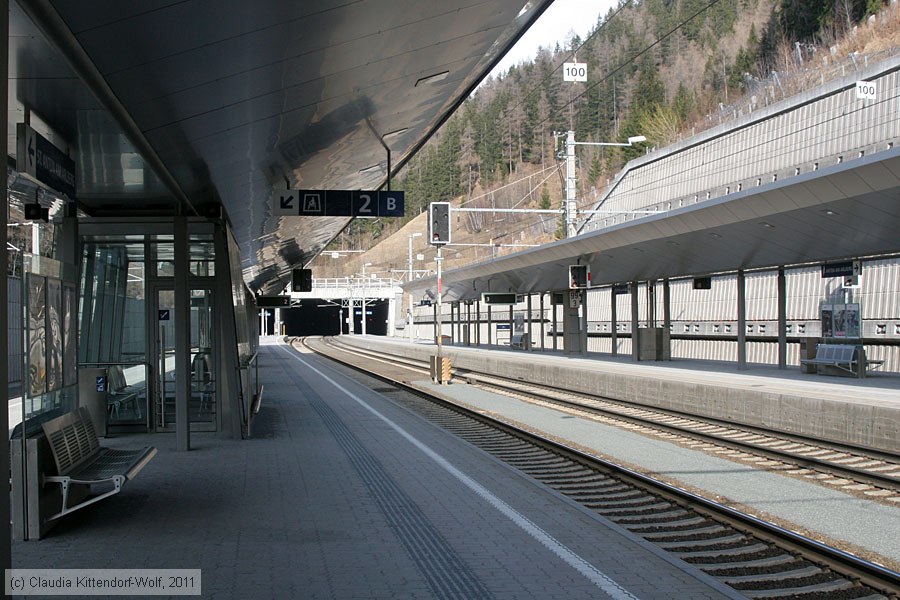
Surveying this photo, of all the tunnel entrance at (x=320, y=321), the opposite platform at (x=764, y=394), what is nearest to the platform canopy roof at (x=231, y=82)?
the opposite platform at (x=764, y=394)

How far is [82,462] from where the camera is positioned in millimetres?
7723

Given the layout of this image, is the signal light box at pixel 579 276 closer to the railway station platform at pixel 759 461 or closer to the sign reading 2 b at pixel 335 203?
the railway station platform at pixel 759 461

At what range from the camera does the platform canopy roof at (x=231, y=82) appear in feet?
16.6

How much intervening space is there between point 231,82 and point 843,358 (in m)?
17.1

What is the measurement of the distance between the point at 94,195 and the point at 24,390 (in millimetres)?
5406

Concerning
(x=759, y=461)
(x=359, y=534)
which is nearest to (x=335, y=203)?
(x=359, y=534)

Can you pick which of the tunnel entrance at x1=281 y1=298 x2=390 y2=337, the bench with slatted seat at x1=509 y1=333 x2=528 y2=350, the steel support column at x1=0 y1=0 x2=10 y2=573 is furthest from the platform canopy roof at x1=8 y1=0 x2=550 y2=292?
the tunnel entrance at x1=281 y1=298 x2=390 y2=337

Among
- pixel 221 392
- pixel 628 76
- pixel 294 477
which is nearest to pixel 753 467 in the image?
pixel 294 477

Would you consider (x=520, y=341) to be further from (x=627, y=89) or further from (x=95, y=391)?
(x=627, y=89)

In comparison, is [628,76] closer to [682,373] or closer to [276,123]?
[682,373]

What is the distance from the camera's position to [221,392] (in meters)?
12.9

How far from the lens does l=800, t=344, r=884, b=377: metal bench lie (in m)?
19.4

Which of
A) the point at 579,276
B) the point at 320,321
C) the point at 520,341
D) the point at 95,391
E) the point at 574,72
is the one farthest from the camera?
the point at 320,321

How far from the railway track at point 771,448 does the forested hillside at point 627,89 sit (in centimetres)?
3434
